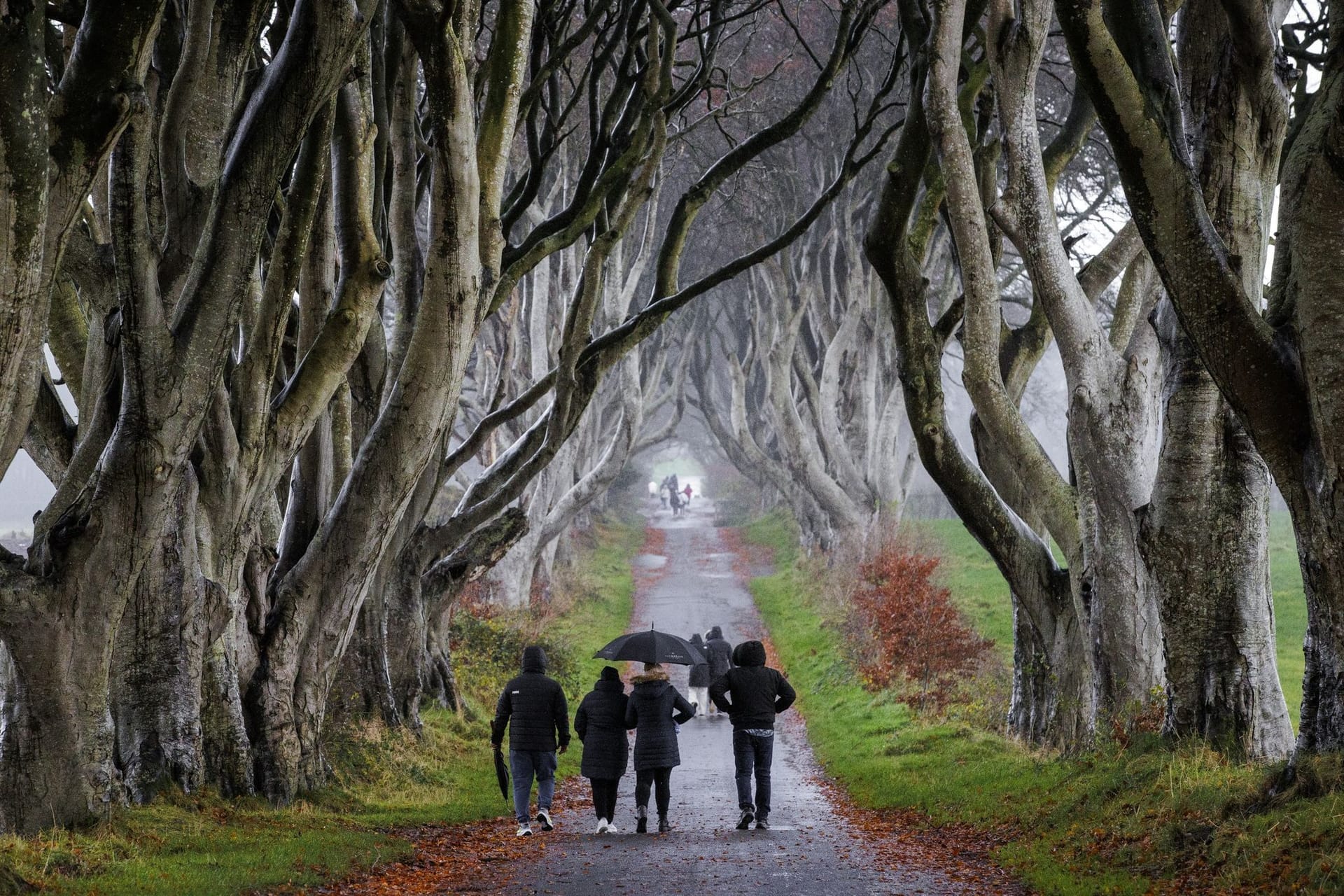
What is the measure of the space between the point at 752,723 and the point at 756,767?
1.26 ft

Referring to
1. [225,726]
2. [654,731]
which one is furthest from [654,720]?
[225,726]

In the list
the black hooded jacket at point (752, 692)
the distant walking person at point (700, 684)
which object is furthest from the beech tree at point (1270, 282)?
the distant walking person at point (700, 684)

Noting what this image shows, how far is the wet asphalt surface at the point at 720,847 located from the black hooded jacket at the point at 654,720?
1.92ft

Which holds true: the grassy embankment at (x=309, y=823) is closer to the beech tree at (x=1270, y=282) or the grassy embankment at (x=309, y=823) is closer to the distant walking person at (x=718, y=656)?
the distant walking person at (x=718, y=656)

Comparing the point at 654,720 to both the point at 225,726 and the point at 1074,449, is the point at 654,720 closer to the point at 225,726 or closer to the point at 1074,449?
the point at 225,726

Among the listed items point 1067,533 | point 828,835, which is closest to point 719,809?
point 828,835

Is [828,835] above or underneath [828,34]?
underneath

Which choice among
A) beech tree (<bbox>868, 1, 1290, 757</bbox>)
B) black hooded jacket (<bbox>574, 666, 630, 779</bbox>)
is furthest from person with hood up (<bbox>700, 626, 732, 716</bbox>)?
black hooded jacket (<bbox>574, 666, 630, 779</bbox>)

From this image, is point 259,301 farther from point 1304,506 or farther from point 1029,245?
point 1304,506

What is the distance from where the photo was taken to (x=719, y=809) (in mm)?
11469

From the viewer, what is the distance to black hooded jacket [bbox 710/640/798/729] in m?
9.90

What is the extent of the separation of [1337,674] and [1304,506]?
2.74 feet

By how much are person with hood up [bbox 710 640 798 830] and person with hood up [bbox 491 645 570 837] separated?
1.28 m

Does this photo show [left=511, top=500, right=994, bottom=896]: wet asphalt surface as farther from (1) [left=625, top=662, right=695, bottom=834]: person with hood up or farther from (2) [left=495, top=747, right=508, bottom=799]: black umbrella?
(2) [left=495, top=747, right=508, bottom=799]: black umbrella
